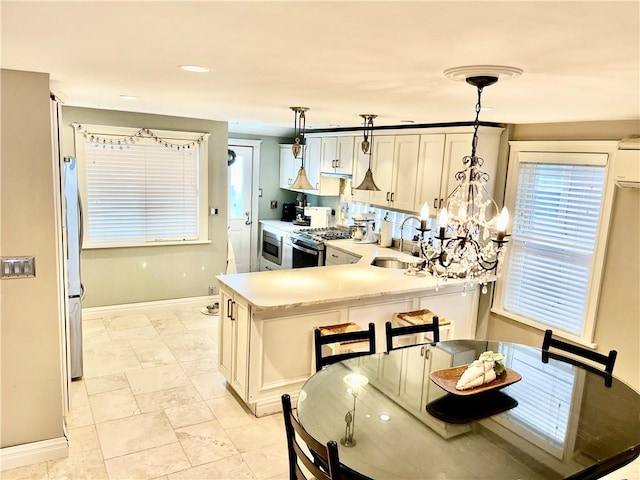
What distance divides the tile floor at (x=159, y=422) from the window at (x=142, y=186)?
4.19ft

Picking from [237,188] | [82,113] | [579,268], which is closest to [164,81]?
Answer: [82,113]

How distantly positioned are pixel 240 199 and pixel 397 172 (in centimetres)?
304

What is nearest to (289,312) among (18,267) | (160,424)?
(160,424)

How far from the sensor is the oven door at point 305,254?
5848mm

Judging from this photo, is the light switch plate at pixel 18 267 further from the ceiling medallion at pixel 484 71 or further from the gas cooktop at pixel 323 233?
the gas cooktop at pixel 323 233

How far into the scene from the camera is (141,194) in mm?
5492

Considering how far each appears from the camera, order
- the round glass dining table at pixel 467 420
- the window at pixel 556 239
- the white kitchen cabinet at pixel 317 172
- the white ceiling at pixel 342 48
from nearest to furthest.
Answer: the white ceiling at pixel 342 48 < the round glass dining table at pixel 467 420 < the window at pixel 556 239 < the white kitchen cabinet at pixel 317 172

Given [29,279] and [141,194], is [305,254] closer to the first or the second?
[141,194]

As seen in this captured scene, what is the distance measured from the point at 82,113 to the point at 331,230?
11.1 feet

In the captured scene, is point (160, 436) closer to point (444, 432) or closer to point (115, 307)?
point (444, 432)

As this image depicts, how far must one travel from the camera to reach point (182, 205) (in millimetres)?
5754

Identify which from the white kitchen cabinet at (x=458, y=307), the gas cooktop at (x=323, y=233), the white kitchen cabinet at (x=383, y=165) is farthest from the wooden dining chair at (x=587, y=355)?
the gas cooktop at (x=323, y=233)

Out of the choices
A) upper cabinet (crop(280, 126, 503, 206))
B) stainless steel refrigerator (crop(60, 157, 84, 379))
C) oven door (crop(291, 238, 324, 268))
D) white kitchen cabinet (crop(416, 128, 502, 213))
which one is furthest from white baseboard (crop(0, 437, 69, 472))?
white kitchen cabinet (crop(416, 128, 502, 213))

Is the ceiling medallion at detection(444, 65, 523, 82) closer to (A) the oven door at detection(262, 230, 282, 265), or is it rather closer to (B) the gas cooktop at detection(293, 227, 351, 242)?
(B) the gas cooktop at detection(293, 227, 351, 242)
